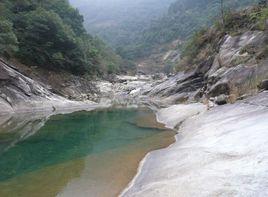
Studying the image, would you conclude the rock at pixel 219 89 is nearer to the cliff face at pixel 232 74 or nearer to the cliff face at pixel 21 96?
the cliff face at pixel 232 74

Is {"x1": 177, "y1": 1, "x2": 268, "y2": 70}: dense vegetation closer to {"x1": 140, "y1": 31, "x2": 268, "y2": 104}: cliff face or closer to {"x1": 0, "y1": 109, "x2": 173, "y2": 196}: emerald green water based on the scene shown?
{"x1": 140, "y1": 31, "x2": 268, "y2": 104}: cliff face

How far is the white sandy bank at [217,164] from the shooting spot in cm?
1023

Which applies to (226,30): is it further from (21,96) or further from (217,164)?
(217,164)

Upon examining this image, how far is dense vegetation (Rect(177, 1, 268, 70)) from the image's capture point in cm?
4059

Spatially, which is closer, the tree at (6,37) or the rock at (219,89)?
the rock at (219,89)

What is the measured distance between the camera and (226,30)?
53.7 meters

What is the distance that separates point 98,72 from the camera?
319 feet

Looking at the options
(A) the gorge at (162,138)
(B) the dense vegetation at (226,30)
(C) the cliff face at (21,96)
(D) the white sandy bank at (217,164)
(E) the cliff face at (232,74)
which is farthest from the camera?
(C) the cliff face at (21,96)

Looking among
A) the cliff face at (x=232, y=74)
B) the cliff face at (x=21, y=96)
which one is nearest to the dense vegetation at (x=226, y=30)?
the cliff face at (x=232, y=74)

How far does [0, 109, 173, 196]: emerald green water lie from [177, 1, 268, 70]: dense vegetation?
1307cm

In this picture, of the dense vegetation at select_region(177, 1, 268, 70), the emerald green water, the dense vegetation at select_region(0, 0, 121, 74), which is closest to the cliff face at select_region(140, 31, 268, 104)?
the dense vegetation at select_region(177, 1, 268, 70)

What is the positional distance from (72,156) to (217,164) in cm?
985

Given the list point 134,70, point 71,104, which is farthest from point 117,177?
point 134,70

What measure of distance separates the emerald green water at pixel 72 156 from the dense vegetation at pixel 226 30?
1307 centimetres
